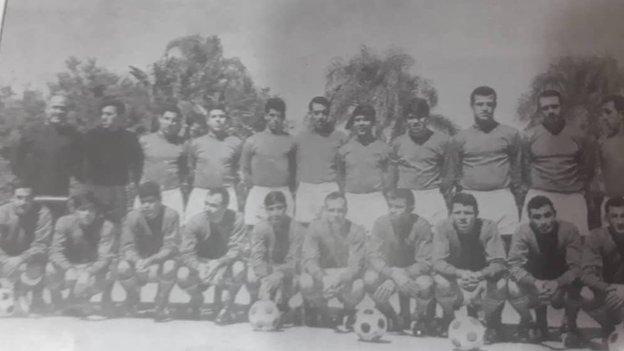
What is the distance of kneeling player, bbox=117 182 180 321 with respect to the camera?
1.01 meters

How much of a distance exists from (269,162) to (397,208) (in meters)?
0.23

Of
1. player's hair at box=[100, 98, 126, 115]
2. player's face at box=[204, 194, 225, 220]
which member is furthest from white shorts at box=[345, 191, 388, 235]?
player's hair at box=[100, 98, 126, 115]

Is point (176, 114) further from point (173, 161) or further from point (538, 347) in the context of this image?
point (538, 347)

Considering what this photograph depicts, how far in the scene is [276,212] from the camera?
3.40 ft

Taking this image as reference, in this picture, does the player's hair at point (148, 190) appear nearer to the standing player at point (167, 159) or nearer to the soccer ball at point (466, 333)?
the standing player at point (167, 159)

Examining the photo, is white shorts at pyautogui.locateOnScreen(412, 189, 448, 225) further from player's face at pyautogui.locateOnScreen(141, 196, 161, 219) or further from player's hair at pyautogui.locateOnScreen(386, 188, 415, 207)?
player's face at pyautogui.locateOnScreen(141, 196, 161, 219)

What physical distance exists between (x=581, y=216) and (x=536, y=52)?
286 millimetres

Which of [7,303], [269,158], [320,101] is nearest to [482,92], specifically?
[320,101]

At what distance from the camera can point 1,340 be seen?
99cm

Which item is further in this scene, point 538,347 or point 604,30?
point 604,30

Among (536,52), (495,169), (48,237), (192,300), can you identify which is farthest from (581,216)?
(48,237)

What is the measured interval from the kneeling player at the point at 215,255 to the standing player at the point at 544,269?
17.4 inches

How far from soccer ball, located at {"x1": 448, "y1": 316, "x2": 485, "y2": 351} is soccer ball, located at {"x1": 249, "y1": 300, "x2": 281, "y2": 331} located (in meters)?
0.27

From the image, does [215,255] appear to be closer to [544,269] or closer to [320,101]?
[320,101]
